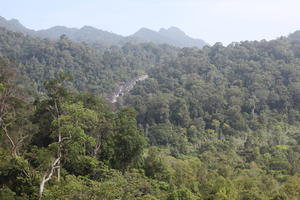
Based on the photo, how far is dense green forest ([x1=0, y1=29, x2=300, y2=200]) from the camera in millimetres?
10477

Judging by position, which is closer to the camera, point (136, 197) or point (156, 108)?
point (136, 197)

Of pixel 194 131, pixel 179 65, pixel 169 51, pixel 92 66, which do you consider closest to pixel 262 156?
pixel 194 131

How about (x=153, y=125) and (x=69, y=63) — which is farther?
(x=69, y=63)

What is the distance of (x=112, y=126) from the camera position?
46.4 feet

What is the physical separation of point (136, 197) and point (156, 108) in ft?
84.5

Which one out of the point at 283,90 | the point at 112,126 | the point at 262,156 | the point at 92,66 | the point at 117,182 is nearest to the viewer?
the point at 117,182

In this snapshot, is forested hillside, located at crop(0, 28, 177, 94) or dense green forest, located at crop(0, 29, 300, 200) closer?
dense green forest, located at crop(0, 29, 300, 200)

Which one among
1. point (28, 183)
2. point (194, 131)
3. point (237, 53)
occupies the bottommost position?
point (194, 131)

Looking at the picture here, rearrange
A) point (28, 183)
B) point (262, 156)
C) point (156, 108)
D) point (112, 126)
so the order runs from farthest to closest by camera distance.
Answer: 1. point (156, 108)
2. point (262, 156)
3. point (112, 126)
4. point (28, 183)

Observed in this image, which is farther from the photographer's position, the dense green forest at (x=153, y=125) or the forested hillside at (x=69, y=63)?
A: the forested hillside at (x=69, y=63)

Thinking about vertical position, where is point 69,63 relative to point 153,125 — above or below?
above

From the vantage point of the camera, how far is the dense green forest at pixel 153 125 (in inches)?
412

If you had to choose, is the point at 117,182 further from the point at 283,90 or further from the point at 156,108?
the point at 283,90

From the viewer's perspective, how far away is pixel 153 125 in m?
32.9
